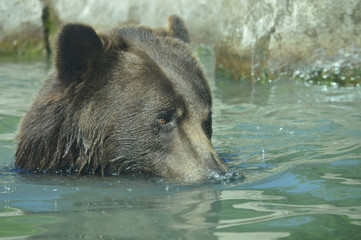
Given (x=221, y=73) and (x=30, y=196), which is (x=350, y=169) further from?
(x=221, y=73)

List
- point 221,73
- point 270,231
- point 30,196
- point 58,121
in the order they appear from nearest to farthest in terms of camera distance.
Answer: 1. point 270,231
2. point 30,196
3. point 58,121
4. point 221,73

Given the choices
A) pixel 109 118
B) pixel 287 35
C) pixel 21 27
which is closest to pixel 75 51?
pixel 109 118

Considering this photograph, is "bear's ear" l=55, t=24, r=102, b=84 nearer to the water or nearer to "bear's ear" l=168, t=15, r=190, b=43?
the water

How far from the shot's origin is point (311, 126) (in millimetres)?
9297

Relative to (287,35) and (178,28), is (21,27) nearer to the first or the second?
(287,35)

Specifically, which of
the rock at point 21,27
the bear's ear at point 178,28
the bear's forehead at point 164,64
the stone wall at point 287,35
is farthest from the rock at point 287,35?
the rock at point 21,27

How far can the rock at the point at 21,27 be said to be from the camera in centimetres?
1859

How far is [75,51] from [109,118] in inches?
30.2

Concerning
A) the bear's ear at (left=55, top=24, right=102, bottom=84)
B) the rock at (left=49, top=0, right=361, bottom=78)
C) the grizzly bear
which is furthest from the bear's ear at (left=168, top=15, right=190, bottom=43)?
the rock at (left=49, top=0, right=361, bottom=78)

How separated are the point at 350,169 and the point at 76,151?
292 cm

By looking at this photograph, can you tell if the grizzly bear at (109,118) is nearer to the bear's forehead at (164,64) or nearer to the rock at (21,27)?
the bear's forehead at (164,64)

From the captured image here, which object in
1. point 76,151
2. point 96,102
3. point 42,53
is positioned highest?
point 42,53

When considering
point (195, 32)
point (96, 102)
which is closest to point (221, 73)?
point (195, 32)

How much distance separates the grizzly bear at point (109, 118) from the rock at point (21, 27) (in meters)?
12.7
